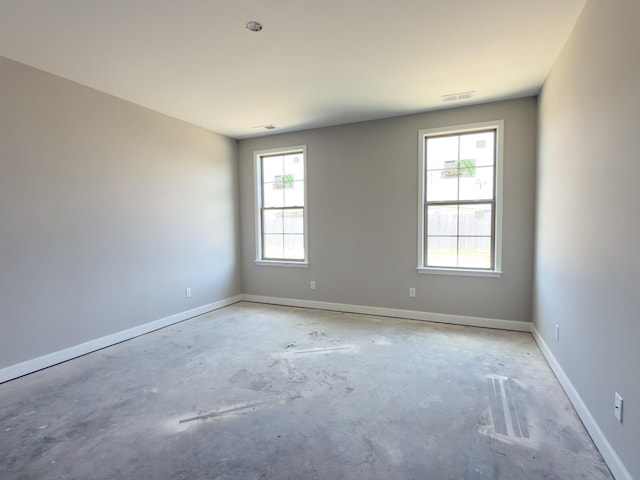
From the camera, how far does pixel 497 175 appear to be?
12.8 feet

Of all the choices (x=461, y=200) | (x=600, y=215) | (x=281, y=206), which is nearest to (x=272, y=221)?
(x=281, y=206)

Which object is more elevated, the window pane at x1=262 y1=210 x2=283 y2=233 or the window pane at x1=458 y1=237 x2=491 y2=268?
the window pane at x1=262 y1=210 x2=283 y2=233

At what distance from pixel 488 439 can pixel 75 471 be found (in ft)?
7.56

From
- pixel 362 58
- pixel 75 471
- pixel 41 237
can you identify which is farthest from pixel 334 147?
pixel 75 471

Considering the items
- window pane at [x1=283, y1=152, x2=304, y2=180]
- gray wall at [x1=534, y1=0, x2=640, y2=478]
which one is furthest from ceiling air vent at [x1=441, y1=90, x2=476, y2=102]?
window pane at [x1=283, y1=152, x2=304, y2=180]

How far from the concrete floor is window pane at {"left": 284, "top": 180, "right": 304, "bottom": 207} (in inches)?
91.0

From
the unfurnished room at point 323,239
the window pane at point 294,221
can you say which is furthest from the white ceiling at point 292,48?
the window pane at point 294,221

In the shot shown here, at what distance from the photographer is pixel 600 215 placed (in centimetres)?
191

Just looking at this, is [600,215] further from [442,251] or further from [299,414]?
[442,251]

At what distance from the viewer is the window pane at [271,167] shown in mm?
5285

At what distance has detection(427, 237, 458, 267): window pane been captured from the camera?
4211mm

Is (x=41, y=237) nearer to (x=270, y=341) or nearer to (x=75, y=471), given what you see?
(x=75, y=471)

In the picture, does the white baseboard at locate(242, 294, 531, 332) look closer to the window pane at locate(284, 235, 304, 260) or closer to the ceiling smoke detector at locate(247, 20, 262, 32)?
the window pane at locate(284, 235, 304, 260)

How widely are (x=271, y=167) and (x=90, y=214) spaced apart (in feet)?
8.83
